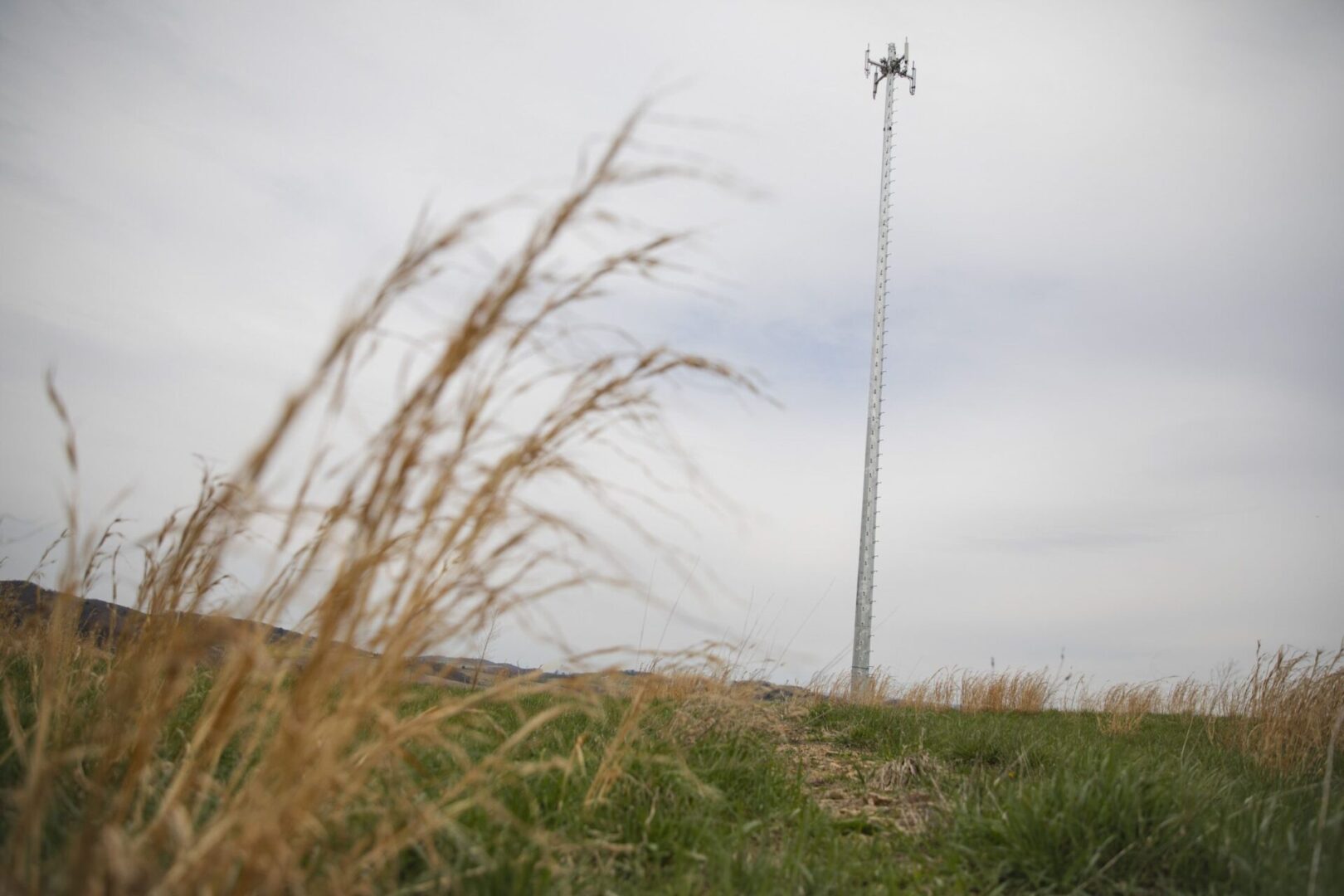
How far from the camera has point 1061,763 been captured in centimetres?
332

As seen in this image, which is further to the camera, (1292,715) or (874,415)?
(874,415)

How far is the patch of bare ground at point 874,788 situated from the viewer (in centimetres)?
285

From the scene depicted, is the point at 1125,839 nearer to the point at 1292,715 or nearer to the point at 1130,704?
the point at 1292,715

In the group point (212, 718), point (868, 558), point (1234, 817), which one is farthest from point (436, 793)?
point (868, 558)

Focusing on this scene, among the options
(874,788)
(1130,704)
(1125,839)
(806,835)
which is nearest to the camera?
(1125,839)

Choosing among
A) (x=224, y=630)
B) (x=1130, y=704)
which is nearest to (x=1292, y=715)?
(x=1130, y=704)

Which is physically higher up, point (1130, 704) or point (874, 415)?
point (874, 415)

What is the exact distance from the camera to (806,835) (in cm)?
246

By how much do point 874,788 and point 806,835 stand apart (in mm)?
965

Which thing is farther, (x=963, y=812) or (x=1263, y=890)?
→ (x=963, y=812)

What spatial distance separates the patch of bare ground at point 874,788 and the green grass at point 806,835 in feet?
0.13

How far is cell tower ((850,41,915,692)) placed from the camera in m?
9.84

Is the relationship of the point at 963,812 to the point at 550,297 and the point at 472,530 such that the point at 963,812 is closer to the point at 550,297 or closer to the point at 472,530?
the point at 472,530

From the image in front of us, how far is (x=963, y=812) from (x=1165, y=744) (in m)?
3.85
